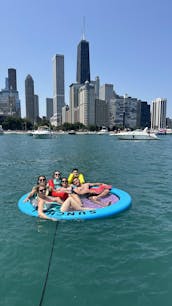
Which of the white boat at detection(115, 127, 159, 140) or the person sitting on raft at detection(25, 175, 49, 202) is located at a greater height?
the white boat at detection(115, 127, 159, 140)

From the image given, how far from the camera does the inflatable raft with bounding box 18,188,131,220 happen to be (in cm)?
780

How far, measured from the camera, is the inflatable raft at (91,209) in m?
7.80

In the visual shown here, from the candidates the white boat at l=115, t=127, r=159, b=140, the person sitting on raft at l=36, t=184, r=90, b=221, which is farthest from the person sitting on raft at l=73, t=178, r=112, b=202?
the white boat at l=115, t=127, r=159, b=140

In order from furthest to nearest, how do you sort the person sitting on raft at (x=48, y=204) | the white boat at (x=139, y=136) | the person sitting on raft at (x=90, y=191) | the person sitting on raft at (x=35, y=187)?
the white boat at (x=139, y=136), the person sitting on raft at (x=90, y=191), the person sitting on raft at (x=35, y=187), the person sitting on raft at (x=48, y=204)

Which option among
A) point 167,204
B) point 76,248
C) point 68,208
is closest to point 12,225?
point 68,208

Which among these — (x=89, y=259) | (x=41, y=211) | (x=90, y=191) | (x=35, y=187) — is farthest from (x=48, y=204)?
Result: (x=89, y=259)

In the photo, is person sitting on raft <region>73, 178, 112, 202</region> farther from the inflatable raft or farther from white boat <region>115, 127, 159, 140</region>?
white boat <region>115, 127, 159, 140</region>

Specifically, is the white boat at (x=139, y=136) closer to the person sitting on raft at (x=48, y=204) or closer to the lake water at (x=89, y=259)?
the lake water at (x=89, y=259)

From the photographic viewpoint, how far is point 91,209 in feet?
27.2

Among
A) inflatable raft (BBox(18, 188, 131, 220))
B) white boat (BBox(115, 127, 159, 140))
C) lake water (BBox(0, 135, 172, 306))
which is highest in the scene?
white boat (BBox(115, 127, 159, 140))

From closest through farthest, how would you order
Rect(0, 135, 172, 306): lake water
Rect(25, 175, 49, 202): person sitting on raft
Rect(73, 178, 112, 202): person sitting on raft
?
Rect(0, 135, 172, 306): lake water
Rect(25, 175, 49, 202): person sitting on raft
Rect(73, 178, 112, 202): person sitting on raft

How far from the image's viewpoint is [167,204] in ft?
33.4

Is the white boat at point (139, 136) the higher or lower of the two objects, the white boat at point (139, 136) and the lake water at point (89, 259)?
the higher

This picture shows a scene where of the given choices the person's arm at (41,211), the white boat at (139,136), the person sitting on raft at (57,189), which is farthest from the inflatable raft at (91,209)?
the white boat at (139,136)
